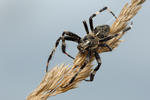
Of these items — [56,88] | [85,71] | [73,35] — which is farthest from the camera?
[73,35]

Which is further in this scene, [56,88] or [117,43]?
[117,43]

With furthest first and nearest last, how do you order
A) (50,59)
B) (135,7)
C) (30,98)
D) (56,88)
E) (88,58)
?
1. (50,59)
2. (135,7)
3. (88,58)
4. (56,88)
5. (30,98)

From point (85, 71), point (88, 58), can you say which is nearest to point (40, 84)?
point (85, 71)

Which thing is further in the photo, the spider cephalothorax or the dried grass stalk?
the spider cephalothorax

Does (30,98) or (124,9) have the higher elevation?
(124,9)

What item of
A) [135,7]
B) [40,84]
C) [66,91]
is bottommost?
[66,91]

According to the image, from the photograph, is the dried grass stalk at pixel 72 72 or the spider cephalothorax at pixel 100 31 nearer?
the dried grass stalk at pixel 72 72

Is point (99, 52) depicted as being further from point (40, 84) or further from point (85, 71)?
point (40, 84)

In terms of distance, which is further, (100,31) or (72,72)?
(100,31)
